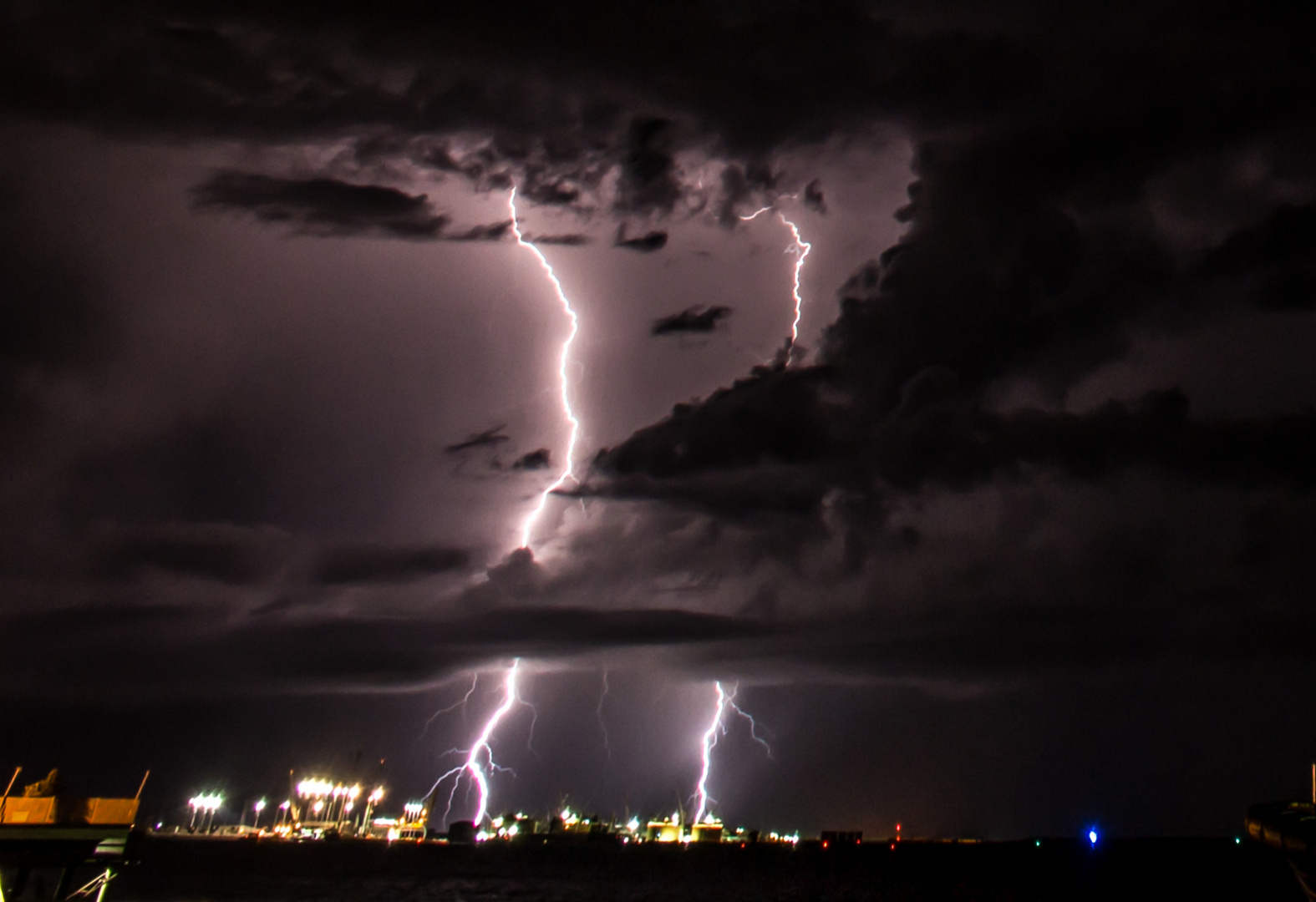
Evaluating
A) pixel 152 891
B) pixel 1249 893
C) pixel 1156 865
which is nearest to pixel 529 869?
pixel 152 891

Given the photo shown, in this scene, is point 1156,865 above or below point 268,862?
above

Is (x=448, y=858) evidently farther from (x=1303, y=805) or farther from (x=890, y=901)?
(x=1303, y=805)

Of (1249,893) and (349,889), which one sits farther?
(1249,893)

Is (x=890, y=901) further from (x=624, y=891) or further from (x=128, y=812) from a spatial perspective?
(x=128, y=812)

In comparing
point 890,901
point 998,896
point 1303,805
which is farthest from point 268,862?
point 1303,805

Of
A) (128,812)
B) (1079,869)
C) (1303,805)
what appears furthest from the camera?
(1079,869)

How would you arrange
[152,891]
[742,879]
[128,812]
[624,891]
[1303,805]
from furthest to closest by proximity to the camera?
[742,879] → [624,891] → [152,891] → [128,812] → [1303,805]
